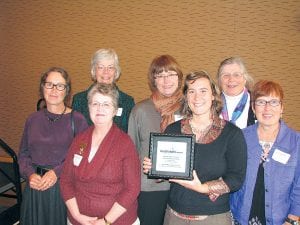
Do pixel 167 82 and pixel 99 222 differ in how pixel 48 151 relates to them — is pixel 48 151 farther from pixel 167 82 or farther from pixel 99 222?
pixel 167 82

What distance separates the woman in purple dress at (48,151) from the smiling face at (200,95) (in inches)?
42.2

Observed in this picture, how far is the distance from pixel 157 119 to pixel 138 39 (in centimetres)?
315

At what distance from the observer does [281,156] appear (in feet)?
7.24

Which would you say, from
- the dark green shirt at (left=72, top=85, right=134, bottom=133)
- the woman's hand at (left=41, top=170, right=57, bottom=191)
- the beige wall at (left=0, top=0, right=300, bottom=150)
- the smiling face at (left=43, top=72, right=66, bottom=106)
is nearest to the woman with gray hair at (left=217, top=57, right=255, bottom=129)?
the dark green shirt at (left=72, top=85, right=134, bottom=133)

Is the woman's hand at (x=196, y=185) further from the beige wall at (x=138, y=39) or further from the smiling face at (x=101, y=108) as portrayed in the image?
the beige wall at (x=138, y=39)

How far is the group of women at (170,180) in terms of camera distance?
2070 millimetres

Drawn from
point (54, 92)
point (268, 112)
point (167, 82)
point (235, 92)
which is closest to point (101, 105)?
point (54, 92)

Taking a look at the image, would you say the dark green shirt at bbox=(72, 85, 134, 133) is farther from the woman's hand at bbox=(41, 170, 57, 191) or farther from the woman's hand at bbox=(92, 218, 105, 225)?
the woman's hand at bbox=(92, 218, 105, 225)

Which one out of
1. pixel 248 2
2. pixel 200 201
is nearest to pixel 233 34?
pixel 248 2

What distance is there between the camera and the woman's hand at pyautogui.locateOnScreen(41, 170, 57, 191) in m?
2.54

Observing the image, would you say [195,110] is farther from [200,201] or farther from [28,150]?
[28,150]

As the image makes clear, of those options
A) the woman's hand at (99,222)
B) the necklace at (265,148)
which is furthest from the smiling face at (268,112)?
the woman's hand at (99,222)

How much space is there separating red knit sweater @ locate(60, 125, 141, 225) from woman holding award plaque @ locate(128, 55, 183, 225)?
0.48 metres

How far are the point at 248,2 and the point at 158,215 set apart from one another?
12.9 feet
